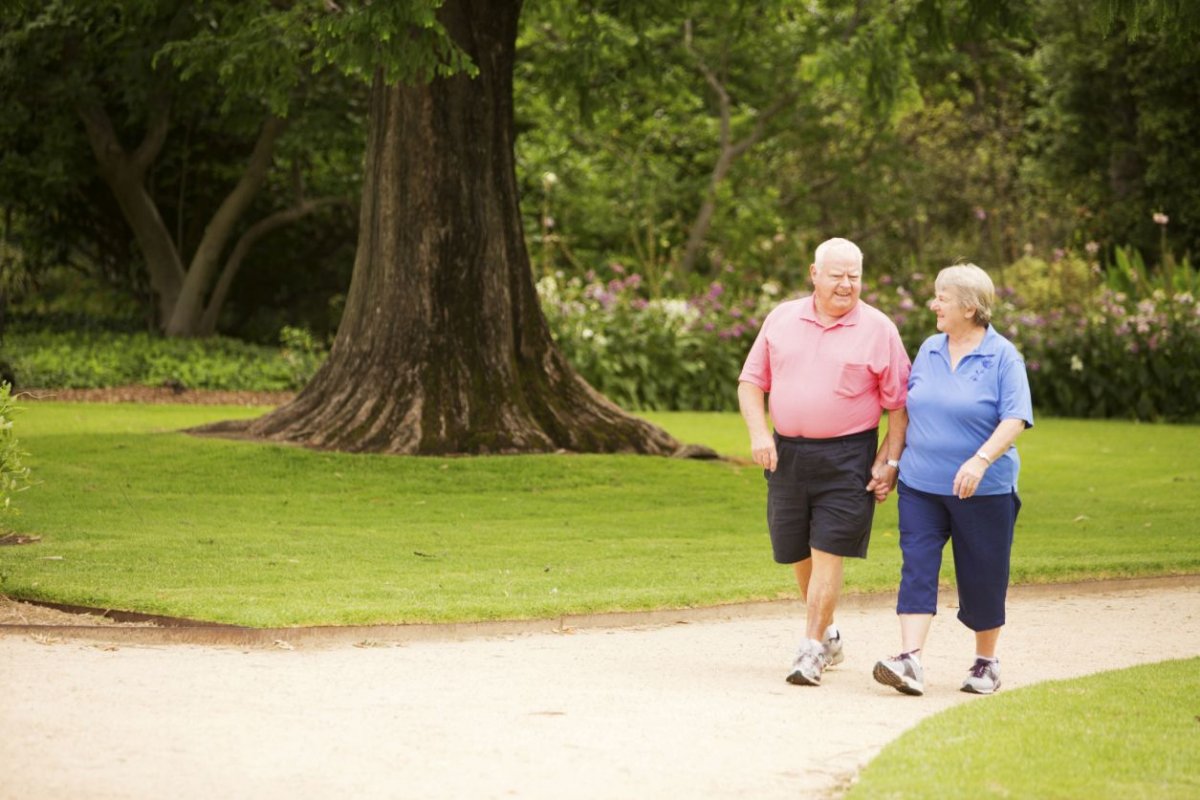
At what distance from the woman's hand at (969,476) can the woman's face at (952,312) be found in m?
0.54

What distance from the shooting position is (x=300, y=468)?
14.0 m

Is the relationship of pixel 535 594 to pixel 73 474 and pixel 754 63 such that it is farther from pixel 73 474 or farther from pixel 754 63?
pixel 754 63

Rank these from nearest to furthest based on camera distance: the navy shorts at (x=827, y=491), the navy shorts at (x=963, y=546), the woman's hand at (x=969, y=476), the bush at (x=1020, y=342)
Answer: the woman's hand at (x=969, y=476)
the navy shorts at (x=963, y=546)
the navy shorts at (x=827, y=491)
the bush at (x=1020, y=342)

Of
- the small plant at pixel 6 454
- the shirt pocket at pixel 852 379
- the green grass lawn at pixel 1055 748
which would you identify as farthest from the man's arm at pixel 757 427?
the small plant at pixel 6 454

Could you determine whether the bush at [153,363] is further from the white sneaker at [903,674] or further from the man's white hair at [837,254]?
the white sneaker at [903,674]

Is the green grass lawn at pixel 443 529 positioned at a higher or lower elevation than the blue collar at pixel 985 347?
lower

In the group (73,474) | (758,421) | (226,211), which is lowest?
(73,474)

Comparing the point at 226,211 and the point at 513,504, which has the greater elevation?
the point at 226,211

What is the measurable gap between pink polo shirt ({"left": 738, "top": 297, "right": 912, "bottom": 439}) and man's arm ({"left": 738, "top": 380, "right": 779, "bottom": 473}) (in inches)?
3.1

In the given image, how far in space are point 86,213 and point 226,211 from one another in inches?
141

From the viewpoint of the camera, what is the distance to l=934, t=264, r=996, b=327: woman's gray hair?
6.76 meters

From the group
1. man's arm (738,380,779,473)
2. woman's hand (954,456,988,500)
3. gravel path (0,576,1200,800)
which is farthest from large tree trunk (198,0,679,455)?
woman's hand (954,456,988,500)

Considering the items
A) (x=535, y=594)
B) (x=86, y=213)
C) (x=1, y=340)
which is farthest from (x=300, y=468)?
(x=86, y=213)

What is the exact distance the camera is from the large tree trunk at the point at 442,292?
1496 centimetres
